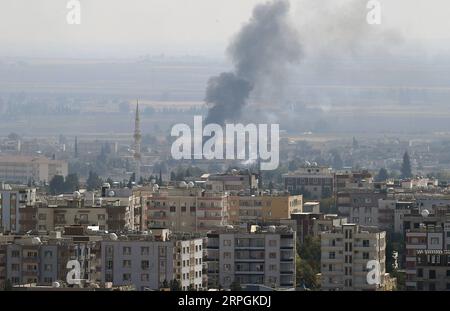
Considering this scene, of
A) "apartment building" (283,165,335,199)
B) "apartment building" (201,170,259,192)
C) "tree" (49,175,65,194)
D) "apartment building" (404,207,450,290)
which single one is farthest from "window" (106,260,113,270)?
"tree" (49,175,65,194)

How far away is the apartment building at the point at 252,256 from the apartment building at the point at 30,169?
112 feet

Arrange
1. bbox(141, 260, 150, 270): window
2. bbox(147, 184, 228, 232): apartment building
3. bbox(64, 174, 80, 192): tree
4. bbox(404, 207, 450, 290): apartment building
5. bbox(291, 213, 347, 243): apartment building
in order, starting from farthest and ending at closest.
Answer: bbox(64, 174, 80, 192): tree, bbox(147, 184, 228, 232): apartment building, bbox(291, 213, 347, 243): apartment building, bbox(141, 260, 150, 270): window, bbox(404, 207, 450, 290): apartment building

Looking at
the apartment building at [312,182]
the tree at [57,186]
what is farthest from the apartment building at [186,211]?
the tree at [57,186]

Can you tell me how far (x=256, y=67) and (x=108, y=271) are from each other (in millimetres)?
51540

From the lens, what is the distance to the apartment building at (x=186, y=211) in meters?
34.0

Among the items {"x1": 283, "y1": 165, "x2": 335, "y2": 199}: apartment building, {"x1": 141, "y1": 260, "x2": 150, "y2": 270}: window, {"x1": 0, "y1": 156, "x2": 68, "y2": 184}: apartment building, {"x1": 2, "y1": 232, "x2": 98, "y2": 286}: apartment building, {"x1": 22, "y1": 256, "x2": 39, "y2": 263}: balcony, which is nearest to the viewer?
{"x1": 2, "y1": 232, "x2": 98, "y2": 286}: apartment building

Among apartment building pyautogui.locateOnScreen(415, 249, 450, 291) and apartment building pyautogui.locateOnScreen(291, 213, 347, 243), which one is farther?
apartment building pyautogui.locateOnScreen(291, 213, 347, 243)

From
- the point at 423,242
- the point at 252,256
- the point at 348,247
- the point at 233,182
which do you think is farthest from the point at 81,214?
the point at 233,182

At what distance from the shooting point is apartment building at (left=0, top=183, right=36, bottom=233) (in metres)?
32.5

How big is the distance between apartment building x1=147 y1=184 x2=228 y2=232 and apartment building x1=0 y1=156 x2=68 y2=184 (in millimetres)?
25125

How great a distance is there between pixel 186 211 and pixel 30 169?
2985 cm

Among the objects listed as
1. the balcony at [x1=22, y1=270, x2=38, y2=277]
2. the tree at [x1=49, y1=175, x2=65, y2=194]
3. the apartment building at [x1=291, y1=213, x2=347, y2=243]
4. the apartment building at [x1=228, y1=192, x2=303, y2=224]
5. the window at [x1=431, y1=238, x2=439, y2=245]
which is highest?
the tree at [x1=49, y1=175, x2=65, y2=194]

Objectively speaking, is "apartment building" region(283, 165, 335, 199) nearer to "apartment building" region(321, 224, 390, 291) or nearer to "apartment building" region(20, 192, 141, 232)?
"apartment building" region(20, 192, 141, 232)

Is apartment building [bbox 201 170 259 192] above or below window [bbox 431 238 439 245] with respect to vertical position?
above
